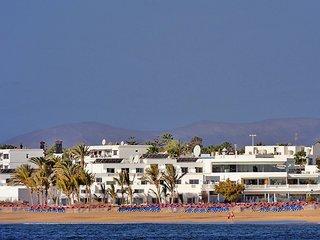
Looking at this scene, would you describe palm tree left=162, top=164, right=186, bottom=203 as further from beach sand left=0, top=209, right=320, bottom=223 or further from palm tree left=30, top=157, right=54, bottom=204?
palm tree left=30, top=157, right=54, bottom=204

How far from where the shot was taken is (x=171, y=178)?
142 m

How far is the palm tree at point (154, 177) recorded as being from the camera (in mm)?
142375

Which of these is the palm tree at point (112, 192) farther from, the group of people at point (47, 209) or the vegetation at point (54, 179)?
the group of people at point (47, 209)

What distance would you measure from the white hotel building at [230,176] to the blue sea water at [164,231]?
2774 centimetres

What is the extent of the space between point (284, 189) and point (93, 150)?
55.3m

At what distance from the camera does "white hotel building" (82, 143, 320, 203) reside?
464 ft

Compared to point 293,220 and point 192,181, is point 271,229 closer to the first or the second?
point 293,220

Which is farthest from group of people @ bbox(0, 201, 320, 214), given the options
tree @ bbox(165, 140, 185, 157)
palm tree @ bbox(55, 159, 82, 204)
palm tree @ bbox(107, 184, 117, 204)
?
tree @ bbox(165, 140, 185, 157)

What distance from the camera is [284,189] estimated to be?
14050 cm

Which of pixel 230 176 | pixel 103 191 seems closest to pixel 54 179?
pixel 103 191

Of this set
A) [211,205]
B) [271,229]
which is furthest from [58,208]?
[271,229]

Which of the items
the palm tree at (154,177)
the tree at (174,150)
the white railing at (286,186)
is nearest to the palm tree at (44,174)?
the palm tree at (154,177)

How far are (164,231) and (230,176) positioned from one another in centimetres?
4143

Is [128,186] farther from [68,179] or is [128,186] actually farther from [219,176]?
[219,176]
